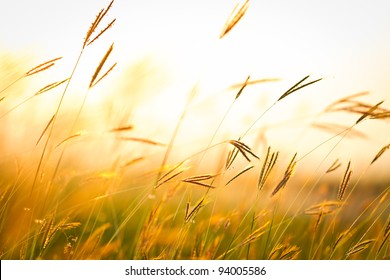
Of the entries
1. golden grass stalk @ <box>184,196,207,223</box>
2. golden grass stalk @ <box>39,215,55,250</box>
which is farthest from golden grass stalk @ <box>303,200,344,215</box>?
golden grass stalk @ <box>39,215,55,250</box>

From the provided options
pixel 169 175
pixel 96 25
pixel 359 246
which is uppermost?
pixel 96 25

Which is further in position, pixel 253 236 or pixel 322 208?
pixel 322 208

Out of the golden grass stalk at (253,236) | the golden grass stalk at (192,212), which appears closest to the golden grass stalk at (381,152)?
the golden grass stalk at (253,236)

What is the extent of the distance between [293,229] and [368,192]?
0.78 metres

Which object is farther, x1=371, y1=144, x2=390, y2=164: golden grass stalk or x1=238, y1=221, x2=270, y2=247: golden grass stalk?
x1=371, y1=144, x2=390, y2=164: golden grass stalk

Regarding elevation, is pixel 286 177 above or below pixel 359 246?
above

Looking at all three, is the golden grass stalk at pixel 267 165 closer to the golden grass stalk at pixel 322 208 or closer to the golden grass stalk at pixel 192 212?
the golden grass stalk at pixel 192 212

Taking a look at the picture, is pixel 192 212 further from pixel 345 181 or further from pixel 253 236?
pixel 345 181

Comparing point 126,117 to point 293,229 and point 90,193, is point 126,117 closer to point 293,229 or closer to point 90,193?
point 90,193

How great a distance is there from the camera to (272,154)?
142cm

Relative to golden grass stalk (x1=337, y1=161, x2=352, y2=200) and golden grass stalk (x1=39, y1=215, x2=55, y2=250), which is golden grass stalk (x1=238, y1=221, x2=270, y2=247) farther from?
golden grass stalk (x1=39, y1=215, x2=55, y2=250)

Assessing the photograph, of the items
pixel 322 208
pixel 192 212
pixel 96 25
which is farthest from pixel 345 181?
pixel 96 25

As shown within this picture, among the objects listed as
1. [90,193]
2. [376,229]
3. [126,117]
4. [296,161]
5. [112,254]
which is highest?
[126,117]
